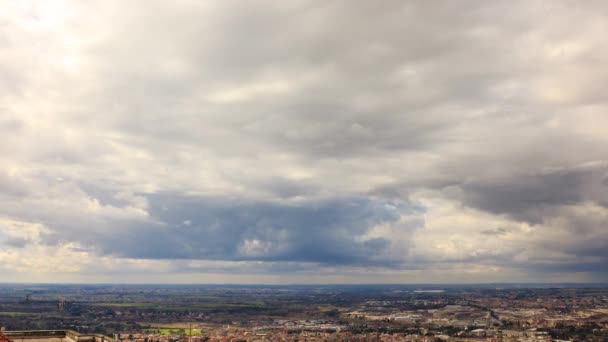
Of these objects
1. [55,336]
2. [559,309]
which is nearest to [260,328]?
[55,336]

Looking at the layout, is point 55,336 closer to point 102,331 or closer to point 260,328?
point 102,331

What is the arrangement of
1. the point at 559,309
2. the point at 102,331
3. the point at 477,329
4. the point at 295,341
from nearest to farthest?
the point at 295,341
the point at 102,331
the point at 477,329
the point at 559,309

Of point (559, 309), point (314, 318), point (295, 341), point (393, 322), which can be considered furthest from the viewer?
point (559, 309)

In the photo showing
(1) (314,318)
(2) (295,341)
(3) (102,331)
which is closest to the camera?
(2) (295,341)

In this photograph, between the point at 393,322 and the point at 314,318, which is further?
the point at 314,318

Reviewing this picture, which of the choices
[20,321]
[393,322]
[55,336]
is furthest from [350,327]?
[55,336]

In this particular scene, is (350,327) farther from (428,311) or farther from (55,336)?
(55,336)

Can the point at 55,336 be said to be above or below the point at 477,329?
above

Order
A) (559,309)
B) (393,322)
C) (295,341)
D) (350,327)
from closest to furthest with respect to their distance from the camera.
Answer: (295,341) < (350,327) < (393,322) < (559,309)

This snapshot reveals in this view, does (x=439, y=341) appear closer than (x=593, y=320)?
Yes
